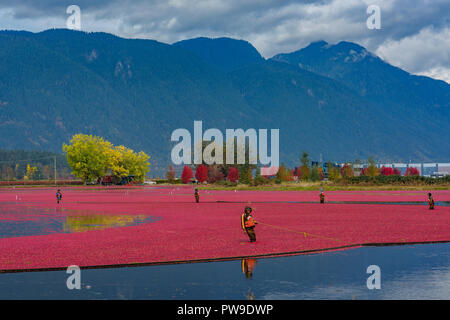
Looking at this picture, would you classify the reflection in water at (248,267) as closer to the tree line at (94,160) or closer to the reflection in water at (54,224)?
the reflection in water at (54,224)

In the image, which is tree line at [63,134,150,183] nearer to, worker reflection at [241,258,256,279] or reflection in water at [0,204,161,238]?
reflection in water at [0,204,161,238]

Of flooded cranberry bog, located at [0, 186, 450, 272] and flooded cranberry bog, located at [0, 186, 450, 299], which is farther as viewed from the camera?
flooded cranberry bog, located at [0, 186, 450, 272]

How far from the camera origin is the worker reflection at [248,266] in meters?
17.8

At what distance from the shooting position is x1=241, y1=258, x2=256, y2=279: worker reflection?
58.3 ft

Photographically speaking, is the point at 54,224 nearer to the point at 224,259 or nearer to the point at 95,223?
the point at 95,223

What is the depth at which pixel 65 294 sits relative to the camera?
15117 millimetres

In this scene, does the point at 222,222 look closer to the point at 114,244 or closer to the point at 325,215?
the point at 325,215

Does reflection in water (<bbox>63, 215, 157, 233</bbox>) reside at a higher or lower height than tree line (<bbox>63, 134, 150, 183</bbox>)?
lower

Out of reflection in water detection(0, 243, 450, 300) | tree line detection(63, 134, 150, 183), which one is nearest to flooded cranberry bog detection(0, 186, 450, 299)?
reflection in water detection(0, 243, 450, 300)

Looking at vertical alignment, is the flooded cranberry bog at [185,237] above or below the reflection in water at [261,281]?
above

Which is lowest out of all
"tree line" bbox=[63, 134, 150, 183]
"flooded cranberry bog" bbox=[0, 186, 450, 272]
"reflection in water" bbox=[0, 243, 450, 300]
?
"reflection in water" bbox=[0, 243, 450, 300]

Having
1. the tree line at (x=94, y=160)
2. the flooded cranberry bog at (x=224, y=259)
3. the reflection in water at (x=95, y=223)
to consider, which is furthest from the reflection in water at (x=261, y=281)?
the tree line at (x=94, y=160)

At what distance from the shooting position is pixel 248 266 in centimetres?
1925

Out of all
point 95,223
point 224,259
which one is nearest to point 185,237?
point 224,259
